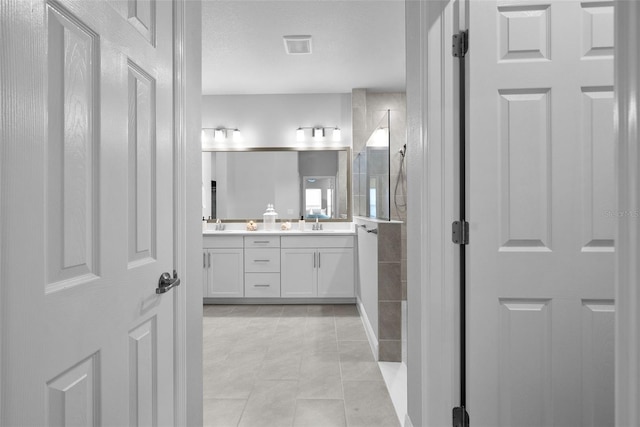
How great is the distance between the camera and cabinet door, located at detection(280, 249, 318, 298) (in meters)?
4.38

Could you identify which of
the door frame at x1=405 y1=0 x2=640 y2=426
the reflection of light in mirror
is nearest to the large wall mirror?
the reflection of light in mirror

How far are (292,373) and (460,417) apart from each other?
4.36 ft

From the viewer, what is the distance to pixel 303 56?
3.73 metres

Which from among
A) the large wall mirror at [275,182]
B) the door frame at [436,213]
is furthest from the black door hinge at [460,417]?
the large wall mirror at [275,182]

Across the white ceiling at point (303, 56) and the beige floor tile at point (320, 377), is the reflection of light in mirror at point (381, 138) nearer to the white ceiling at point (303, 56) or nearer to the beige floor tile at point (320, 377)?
the white ceiling at point (303, 56)

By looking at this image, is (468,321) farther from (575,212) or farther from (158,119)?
(158,119)

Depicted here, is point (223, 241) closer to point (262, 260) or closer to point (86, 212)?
point (262, 260)

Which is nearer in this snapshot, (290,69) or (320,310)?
(290,69)

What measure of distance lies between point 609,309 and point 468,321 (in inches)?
19.5

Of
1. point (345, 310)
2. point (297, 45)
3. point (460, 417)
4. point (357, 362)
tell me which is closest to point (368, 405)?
point (357, 362)

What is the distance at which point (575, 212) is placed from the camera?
1385mm

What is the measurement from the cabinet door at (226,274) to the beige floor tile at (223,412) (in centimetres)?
224

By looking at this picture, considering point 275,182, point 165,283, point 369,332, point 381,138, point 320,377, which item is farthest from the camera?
point 275,182

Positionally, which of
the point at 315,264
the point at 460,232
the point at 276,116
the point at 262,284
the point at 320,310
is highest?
the point at 276,116
